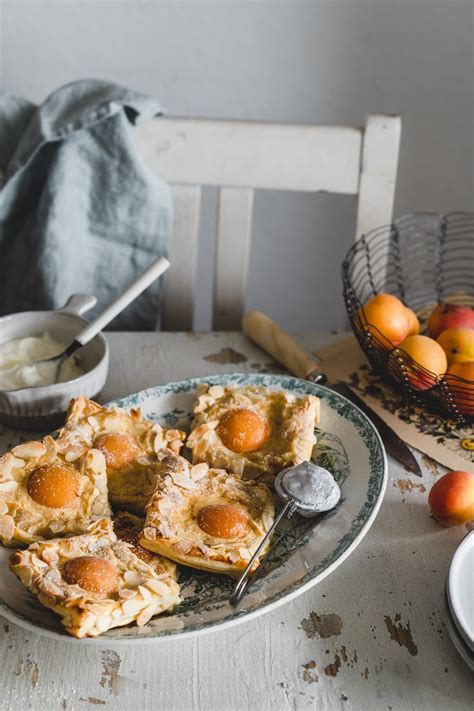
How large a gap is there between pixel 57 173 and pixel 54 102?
0.15m

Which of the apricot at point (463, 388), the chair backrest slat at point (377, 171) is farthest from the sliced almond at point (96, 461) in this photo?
the chair backrest slat at point (377, 171)

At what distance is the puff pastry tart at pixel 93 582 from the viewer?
756mm

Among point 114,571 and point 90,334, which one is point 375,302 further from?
point 114,571

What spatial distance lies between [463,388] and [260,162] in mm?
632

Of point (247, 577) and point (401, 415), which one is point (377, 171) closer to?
point (401, 415)

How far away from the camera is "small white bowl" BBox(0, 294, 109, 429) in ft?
3.67

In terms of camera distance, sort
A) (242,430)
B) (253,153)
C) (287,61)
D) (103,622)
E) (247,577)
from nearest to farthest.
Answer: (103,622)
(247,577)
(242,430)
(253,153)
(287,61)

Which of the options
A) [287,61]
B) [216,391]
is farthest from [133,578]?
[287,61]

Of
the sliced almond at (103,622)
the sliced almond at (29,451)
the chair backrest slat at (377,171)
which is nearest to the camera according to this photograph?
the sliced almond at (103,622)

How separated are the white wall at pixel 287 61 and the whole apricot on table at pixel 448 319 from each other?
78 cm

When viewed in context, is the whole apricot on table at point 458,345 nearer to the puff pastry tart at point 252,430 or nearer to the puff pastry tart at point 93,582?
the puff pastry tart at point 252,430

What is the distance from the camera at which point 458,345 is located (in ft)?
4.16

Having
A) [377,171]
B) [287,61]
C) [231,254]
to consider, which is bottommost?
[231,254]

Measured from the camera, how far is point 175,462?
0.99 meters
